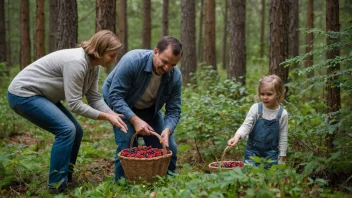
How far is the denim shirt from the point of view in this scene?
4.19m

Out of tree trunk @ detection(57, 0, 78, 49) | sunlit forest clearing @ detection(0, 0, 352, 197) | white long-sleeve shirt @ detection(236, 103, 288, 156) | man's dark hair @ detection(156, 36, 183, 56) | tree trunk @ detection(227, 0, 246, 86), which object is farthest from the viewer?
tree trunk @ detection(227, 0, 246, 86)

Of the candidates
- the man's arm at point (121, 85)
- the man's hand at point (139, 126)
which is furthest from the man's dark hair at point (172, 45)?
the man's hand at point (139, 126)

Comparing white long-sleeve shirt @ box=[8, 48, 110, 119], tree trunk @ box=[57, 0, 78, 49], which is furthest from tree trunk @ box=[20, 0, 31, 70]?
white long-sleeve shirt @ box=[8, 48, 110, 119]

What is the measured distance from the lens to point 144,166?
3.93 meters

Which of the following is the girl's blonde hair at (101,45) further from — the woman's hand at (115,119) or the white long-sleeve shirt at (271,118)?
the white long-sleeve shirt at (271,118)

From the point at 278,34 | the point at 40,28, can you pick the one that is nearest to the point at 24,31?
the point at 40,28

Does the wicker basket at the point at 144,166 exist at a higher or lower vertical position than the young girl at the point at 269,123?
lower

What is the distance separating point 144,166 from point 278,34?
3.54m

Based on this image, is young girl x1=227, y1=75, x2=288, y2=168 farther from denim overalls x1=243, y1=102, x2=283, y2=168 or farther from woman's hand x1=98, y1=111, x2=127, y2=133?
woman's hand x1=98, y1=111, x2=127, y2=133

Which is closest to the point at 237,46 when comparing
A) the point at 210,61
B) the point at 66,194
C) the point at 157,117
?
the point at 210,61

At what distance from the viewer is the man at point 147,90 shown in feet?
13.2

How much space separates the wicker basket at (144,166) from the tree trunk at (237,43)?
20.5ft

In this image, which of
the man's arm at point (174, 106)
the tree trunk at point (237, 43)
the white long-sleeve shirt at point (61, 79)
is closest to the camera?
the white long-sleeve shirt at point (61, 79)

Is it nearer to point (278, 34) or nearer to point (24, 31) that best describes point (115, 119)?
point (278, 34)
